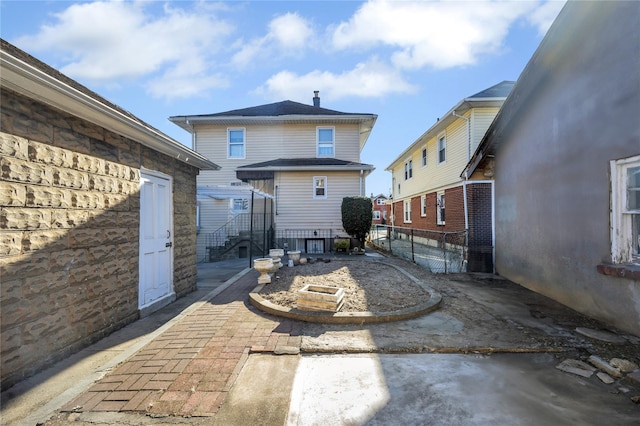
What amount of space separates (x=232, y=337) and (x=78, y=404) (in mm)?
1788

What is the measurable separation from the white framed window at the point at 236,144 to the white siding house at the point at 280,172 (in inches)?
2.0

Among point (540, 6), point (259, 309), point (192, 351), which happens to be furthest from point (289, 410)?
point (540, 6)

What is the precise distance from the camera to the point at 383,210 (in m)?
54.5

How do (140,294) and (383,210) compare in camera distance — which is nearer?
(140,294)

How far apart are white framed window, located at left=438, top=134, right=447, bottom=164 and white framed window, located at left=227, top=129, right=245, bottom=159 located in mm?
10067

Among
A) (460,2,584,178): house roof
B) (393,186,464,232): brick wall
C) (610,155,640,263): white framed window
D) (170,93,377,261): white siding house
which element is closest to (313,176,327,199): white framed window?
(170,93,377,261): white siding house

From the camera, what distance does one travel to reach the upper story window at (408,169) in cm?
1977

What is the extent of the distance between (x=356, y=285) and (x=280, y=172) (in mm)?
8949

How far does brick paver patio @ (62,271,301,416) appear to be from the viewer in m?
2.78

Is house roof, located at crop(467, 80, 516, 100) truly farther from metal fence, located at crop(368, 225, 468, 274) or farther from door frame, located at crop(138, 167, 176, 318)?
door frame, located at crop(138, 167, 176, 318)

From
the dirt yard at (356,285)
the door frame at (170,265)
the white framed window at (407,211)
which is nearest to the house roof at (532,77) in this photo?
the dirt yard at (356,285)

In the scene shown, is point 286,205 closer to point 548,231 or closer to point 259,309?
point 259,309

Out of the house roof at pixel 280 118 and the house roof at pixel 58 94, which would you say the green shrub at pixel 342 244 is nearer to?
Answer: the house roof at pixel 280 118

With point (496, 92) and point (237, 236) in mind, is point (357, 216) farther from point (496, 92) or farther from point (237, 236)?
point (496, 92)
